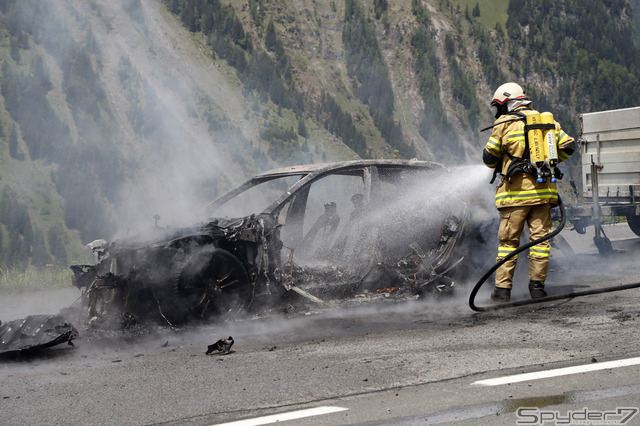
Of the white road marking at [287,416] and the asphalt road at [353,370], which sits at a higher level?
the white road marking at [287,416]

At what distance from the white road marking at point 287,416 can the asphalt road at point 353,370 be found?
0.11 ft

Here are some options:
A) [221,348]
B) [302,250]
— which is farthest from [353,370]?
[302,250]

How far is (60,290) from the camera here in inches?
399

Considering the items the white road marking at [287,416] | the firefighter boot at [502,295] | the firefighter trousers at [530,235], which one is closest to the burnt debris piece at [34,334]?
the white road marking at [287,416]

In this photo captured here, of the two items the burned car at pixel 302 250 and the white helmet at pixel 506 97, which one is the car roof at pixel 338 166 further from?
the white helmet at pixel 506 97

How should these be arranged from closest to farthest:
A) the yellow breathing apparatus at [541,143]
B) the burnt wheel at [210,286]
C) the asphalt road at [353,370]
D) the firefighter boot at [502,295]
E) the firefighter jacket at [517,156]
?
the asphalt road at [353,370], the burnt wheel at [210,286], the yellow breathing apparatus at [541,143], the firefighter jacket at [517,156], the firefighter boot at [502,295]

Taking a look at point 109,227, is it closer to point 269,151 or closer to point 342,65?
point 269,151

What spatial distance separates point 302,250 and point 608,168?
19.5ft

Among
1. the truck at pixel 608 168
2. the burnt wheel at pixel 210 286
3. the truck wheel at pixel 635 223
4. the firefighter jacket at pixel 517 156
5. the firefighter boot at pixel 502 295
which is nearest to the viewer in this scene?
the burnt wheel at pixel 210 286

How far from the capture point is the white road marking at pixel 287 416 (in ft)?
11.9

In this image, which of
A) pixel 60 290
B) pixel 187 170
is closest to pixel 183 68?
pixel 187 170

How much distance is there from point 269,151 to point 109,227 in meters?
15.6

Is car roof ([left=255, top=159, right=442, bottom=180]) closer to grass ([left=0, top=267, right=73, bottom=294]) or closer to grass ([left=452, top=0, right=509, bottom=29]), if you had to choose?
grass ([left=0, top=267, right=73, bottom=294])

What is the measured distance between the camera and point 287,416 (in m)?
3.72
